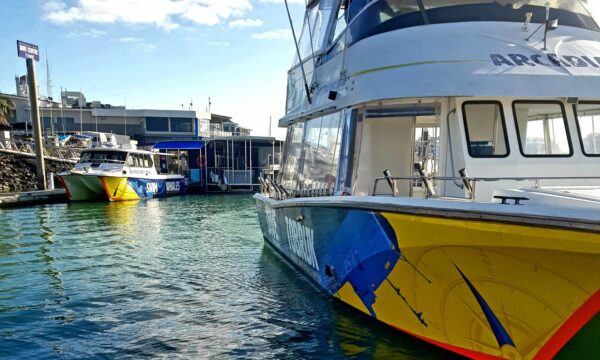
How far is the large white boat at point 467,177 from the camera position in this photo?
342 cm

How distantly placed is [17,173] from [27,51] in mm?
7966

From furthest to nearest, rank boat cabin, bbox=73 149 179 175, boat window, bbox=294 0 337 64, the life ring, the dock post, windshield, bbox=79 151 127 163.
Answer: the life ring → windshield, bbox=79 151 127 163 → the dock post → boat cabin, bbox=73 149 179 175 → boat window, bbox=294 0 337 64

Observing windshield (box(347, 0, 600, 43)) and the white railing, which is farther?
the white railing

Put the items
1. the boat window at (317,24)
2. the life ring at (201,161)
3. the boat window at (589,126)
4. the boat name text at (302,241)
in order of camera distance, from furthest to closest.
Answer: the life ring at (201,161)
the boat window at (317,24)
the boat name text at (302,241)
the boat window at (589,126)

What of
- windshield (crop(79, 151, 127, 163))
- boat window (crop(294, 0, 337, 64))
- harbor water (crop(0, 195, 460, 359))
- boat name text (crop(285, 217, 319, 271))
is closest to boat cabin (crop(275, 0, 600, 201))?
boat name text (crop(285, 217, 319, 271))

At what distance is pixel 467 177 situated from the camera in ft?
13.2

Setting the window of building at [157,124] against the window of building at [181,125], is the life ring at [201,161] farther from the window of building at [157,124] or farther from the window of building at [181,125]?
the window of building at [157,124]

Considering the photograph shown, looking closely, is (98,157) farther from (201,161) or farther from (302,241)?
(302,241)

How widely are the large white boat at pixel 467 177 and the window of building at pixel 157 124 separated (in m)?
45.6

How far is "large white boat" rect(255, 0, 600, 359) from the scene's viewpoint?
11.2 feet

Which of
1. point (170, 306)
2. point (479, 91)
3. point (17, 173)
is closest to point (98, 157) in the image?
point (17, 173)

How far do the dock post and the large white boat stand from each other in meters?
24.3

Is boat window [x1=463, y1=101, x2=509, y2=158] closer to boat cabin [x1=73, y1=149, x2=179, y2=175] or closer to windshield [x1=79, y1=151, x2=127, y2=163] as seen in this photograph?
boat cabin [x1=73, y1=149, x2=179, y2=175]

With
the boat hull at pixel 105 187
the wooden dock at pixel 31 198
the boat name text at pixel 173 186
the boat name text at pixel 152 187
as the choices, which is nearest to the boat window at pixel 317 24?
the wooden dock at pixel 31 198
